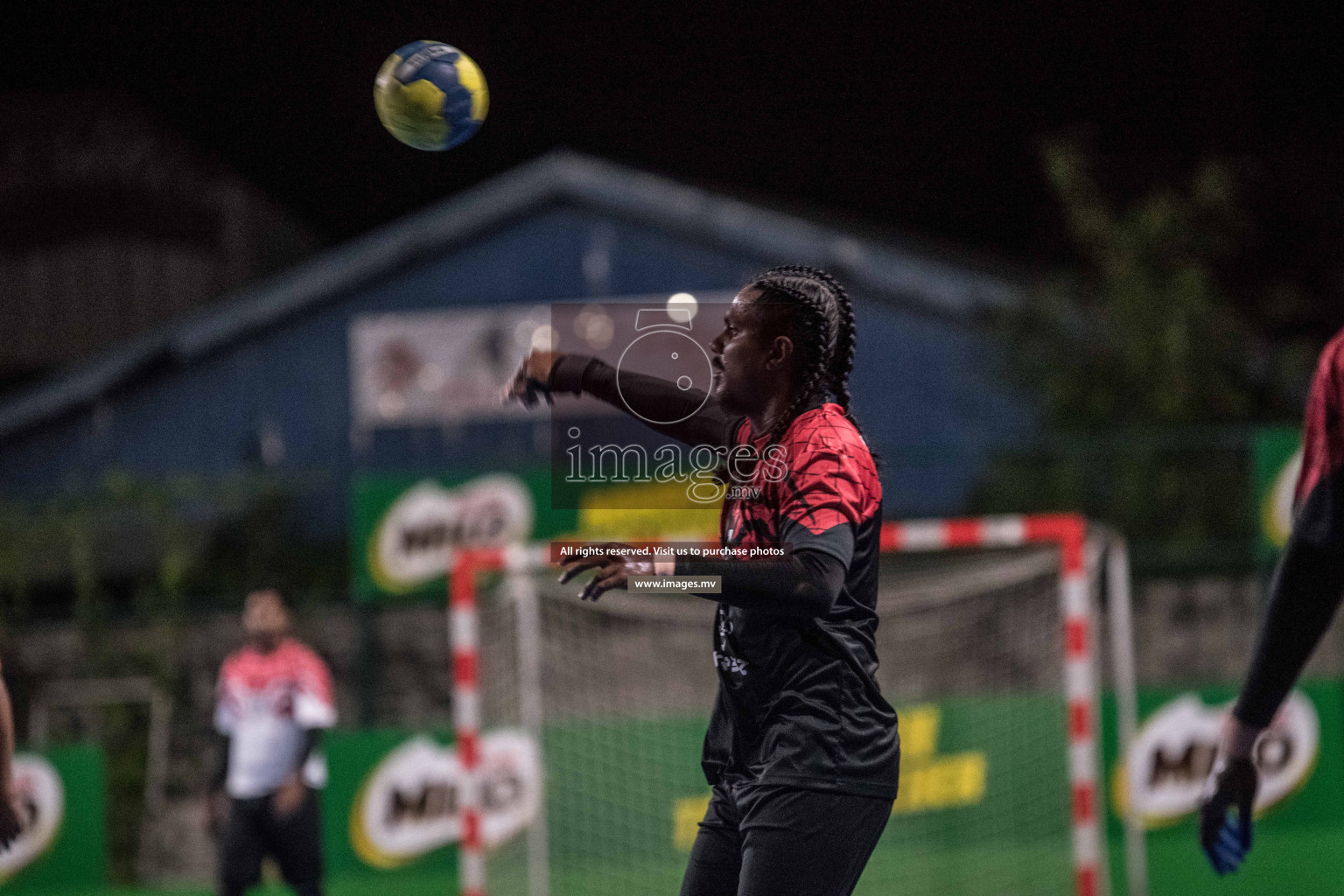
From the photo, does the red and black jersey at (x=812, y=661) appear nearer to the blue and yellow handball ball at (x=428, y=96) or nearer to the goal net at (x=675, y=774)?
the blue and yellow handball ball at (x=428, y=96)

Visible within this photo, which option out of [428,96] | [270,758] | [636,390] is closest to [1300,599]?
[636,390]

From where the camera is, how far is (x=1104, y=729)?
10117mm

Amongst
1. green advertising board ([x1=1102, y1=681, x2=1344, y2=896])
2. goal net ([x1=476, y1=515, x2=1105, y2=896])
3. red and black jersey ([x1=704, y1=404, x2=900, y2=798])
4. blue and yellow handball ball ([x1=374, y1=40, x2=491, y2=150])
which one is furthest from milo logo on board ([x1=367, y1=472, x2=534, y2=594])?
red and black jersey ([x1=704, y1=404, x2=900, y2=798])

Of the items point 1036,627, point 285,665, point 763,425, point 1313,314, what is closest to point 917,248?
point 1313,314

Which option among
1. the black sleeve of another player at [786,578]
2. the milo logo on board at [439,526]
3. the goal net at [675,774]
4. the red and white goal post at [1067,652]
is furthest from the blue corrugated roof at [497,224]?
the black sleeve of another player at [786,578]

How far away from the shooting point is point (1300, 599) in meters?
3.29

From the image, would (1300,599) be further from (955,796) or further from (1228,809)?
(955,796)

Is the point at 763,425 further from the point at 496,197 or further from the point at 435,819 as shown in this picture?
the point at 496,197

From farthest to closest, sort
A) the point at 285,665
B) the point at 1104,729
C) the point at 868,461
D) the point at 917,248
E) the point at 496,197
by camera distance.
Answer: the point at 917,248, the point at 496,197, the point at 1104,729, the point at 285,665, the point at 868,461

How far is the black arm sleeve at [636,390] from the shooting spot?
378 cm

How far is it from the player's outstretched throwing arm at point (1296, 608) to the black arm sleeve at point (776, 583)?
1041mm

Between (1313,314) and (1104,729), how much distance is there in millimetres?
8564

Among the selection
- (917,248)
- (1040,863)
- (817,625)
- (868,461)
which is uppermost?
(917,248)

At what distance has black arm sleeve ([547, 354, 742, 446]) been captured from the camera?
3.78m
